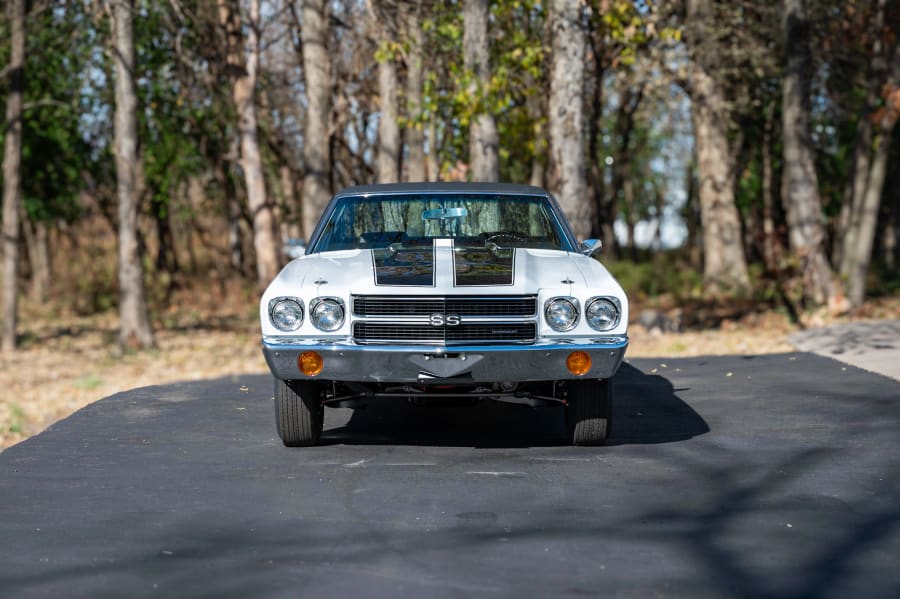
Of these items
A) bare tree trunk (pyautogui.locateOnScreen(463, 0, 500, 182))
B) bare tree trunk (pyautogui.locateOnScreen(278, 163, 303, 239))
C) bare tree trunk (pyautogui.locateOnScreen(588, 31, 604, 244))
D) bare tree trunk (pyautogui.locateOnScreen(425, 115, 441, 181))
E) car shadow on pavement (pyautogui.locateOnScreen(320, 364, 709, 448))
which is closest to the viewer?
car shadow on pavement (pyautogui.locateOnScreen(320, 364, 709, 448))

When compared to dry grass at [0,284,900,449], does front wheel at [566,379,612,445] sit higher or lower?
higher

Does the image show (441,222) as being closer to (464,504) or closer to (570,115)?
(464,504)

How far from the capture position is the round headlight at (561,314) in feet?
22.7

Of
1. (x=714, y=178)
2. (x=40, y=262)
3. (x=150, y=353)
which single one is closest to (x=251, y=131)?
(x=150, y=353)

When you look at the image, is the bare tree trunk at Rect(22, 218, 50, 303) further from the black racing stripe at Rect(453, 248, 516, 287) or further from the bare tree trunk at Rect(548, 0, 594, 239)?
the black racing stripe at Rect(453, 248, 516, 287)

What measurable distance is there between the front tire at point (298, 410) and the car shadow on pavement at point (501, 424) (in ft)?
1.03

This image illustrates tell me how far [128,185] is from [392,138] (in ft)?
18.4

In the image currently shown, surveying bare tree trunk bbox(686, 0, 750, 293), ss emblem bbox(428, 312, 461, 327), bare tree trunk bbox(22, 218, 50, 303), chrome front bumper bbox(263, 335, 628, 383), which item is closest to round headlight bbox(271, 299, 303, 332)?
chrome front bumper bbox(263, 335, 628, 383)

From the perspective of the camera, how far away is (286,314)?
7.04 metres

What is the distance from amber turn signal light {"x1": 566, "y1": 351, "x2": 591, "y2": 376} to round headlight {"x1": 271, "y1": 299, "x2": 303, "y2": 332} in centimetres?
157

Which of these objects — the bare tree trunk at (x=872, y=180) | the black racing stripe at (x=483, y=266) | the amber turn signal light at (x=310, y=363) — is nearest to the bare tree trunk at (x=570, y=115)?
the bare tree trunk at (x=872, y=180)

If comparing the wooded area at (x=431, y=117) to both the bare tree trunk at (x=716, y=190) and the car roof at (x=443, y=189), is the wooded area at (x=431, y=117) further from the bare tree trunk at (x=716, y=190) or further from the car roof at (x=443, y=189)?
the car roof at (x=443, y=189)

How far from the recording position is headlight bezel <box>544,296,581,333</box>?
22.7ft

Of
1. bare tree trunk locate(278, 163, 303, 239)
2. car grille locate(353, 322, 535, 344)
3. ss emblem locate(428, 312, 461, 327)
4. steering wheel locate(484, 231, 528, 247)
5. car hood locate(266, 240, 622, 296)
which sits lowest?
car grille locate(353, 322, 535, 344)
